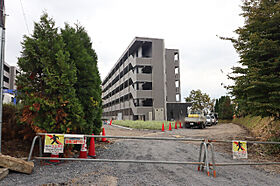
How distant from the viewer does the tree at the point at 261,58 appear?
8.15 meters

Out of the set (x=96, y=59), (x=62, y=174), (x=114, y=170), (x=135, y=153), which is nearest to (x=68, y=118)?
(x=62, y=174)

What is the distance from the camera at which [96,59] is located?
30.9 ft

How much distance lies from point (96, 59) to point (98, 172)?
5.49m

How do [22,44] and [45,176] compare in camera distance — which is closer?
[45,176]

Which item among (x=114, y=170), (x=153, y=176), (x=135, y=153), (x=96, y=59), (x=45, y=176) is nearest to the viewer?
(x=45, y=176)

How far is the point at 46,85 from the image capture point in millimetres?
6133

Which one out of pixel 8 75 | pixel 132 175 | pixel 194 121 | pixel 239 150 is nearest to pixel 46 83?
pixel 132 175

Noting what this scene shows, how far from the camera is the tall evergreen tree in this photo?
584cm

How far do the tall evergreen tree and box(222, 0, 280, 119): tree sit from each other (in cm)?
694

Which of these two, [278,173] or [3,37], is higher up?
[3,37]

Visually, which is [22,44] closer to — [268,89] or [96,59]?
[96,59]

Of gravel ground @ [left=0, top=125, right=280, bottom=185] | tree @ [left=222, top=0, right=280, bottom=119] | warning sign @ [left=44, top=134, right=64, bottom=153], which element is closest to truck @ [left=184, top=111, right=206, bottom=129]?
tree @ [left=222, top=0, right=280, bottom=119]

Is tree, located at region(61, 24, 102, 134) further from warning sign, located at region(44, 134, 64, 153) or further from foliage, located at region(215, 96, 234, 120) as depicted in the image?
foliage, located at region(215, 96, 234, 120)

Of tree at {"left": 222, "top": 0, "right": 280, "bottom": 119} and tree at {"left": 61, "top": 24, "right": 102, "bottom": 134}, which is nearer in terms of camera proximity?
tree at {"left": 61, "top": 24, "right": 102, "bottom": 134}
